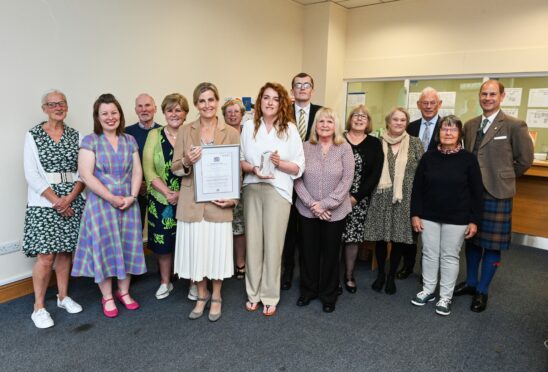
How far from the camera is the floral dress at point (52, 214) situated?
274 centimetres

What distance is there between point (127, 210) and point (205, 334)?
1.03 m

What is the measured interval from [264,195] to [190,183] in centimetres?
51

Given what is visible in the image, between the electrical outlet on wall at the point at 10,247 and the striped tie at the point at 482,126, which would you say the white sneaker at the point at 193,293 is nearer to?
the electrical outlet on wall at the point at 10,247

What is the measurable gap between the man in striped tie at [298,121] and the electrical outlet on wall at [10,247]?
7.10ft

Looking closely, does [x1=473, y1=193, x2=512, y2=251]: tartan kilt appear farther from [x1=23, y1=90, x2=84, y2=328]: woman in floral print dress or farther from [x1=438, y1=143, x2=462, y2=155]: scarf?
[x1=23, y1=90, x2=84, y2=328]: woman in floral print dress

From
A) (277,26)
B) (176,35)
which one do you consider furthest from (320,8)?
(176,35)

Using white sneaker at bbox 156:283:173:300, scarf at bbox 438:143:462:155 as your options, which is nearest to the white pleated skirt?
white sneaker at bbox 156:283:173:300

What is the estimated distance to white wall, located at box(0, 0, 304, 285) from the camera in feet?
9.97

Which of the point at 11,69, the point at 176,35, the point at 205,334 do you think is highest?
the point at 176,35

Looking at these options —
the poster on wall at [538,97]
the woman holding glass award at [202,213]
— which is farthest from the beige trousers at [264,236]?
the poster on wall at [538,97]

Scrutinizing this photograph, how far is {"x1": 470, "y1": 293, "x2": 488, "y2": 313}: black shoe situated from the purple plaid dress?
105 inches

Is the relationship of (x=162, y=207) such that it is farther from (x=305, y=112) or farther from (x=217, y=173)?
(x=305, y=112)

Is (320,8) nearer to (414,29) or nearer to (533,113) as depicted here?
(414,29)

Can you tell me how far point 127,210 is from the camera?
287cm
